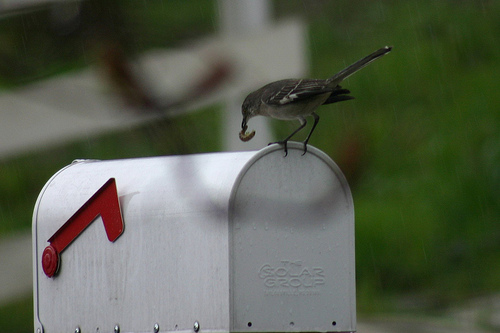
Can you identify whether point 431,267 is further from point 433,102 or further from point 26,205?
point 26,205

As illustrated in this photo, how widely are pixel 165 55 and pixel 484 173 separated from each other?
600cm

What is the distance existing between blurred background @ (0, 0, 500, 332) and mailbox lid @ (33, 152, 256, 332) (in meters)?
0.23

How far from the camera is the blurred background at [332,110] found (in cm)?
→ 77

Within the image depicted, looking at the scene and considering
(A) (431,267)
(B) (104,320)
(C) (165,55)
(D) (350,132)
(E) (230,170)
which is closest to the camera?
(D) (350,132)

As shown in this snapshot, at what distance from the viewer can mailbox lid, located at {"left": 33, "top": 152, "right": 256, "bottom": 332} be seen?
2.66 metres

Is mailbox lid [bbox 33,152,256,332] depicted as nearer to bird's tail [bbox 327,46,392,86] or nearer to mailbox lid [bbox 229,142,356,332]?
mailbox lid [bbox 229,142,356,332]

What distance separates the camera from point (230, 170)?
272 cm

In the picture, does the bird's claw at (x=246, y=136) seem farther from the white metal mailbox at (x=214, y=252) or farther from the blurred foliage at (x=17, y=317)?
the blurred foliage at (x=17, y=317)

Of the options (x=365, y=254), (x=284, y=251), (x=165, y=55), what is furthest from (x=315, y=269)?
(x=365, y=254)

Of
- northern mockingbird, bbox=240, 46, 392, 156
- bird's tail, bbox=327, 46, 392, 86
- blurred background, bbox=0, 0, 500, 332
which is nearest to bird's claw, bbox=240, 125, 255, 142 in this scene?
northern mockingbird, bbox=240, 46, 392, 156

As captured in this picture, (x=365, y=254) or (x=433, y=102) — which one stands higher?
(x=433, y=102)

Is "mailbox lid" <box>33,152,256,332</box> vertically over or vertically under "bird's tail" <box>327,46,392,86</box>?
under

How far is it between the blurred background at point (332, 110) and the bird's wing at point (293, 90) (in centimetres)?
14

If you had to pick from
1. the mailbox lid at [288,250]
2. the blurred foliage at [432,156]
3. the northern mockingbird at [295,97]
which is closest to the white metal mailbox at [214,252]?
the mailbox lid at [288,250]
